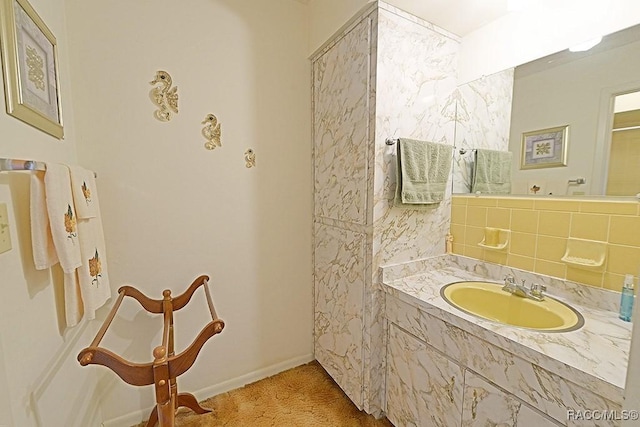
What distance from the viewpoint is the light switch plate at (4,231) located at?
0.72 metres

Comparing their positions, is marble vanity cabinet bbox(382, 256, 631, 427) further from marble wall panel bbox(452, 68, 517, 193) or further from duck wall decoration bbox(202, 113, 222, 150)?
duck wall decoration bbox(202, 113, 222, 150)

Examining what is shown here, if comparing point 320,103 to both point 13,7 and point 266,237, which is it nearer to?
point 266,237

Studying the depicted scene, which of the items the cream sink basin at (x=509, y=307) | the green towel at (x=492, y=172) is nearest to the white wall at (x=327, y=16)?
the green towel at (x=492, y=172)

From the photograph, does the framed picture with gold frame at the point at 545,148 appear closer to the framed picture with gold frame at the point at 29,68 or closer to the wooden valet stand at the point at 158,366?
the wooden valet stand at the point at 158,366

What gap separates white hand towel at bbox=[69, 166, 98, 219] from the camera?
1.03 m

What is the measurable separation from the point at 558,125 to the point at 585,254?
2.07 feet

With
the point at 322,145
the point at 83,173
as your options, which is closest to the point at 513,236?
the point at 322,145

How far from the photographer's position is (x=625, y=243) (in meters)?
1.08

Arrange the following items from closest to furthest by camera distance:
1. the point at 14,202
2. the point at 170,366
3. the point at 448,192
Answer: the point at 14,202 < the point at 170,366 < the point at 448,192

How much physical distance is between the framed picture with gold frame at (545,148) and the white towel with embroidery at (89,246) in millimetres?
2093

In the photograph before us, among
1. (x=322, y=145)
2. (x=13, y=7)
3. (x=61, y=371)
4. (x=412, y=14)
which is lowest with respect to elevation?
(x=61, y=371)

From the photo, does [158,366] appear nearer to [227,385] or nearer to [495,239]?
[227,385]

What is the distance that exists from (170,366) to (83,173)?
34.1 inches

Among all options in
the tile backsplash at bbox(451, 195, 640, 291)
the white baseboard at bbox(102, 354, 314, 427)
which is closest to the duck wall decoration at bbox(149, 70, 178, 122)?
the white baseboard at bbox(102, 354, 314, 427)
